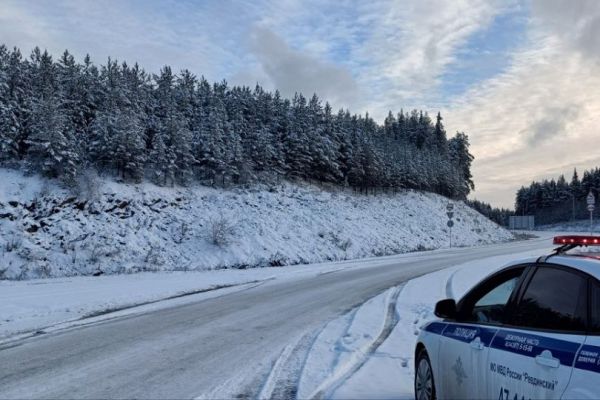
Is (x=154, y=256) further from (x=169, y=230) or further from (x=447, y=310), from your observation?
(x=447, y=310)

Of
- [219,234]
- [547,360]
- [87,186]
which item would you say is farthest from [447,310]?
[87,186]

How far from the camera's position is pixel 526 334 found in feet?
11.2

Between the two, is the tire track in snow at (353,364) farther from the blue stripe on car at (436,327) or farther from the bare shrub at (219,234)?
the bare shrub at (219,234)

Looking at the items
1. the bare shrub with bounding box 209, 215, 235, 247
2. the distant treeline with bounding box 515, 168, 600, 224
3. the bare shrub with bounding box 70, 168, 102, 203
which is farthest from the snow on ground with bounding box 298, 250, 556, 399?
the distant treeline with bounding box 515, 168, 600, 224

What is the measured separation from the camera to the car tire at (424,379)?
4.93 m

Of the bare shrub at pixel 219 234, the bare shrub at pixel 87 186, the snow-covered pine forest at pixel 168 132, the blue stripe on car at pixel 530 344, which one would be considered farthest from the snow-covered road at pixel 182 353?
the snow-covered pine forest at pixel 168 132

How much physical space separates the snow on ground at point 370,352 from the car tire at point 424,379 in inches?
19.9

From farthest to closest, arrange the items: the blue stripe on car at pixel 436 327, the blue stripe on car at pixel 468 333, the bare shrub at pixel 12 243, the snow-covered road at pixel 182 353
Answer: the bare shrub at pixel 12 243, the snow-covered road at pixel 182 353, the blue stripe on car at pixel 436 327, the blue stripe on car at pixel 468 333

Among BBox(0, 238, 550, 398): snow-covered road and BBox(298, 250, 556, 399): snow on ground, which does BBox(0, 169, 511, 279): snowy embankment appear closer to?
BBox(0, 238, 550, 398): snow-covered road

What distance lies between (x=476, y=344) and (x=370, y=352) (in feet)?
13.3

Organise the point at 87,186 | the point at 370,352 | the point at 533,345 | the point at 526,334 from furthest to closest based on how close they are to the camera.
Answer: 1. the point at 87,186
2. the point at 370,352
3. the point at 526,334
4. the point at 533,345

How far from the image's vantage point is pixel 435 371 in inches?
189

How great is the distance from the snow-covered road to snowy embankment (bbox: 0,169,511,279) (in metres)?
10.9

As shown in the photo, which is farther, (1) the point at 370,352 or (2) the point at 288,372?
(1) the point at 370,352
